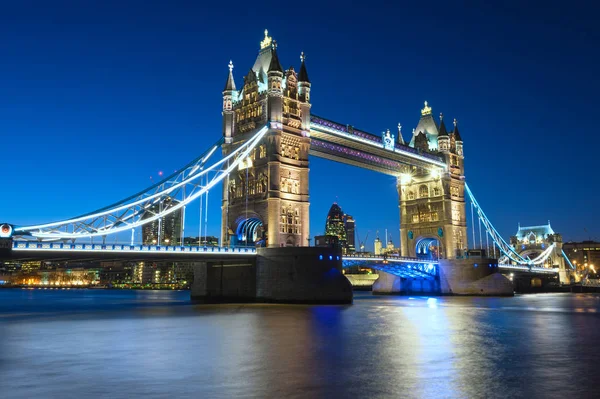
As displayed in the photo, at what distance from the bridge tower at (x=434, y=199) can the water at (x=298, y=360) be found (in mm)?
53682

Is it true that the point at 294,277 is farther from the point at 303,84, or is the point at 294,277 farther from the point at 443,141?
the point at 443,141

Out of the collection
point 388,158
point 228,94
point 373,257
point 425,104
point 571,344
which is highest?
point 425,104

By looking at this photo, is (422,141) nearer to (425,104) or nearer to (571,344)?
(425,104)

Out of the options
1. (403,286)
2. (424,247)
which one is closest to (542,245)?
(424,247)

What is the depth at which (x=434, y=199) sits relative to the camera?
85.2 metres

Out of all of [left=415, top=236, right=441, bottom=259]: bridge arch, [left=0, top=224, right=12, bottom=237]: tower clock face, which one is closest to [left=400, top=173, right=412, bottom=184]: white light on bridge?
[left=415, top=236, right=441, bottom=259]: bridge arch

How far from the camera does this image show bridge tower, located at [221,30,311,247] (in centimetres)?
5631

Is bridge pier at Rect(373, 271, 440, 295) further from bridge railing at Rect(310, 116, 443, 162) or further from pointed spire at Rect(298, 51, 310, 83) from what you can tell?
pointed spire at Rect(298, 51, 310, 83)

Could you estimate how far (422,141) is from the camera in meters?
87.0

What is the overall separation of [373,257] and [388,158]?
1462 cm

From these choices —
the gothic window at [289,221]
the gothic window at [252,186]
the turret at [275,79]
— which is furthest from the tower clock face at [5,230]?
the turret at [275,79]

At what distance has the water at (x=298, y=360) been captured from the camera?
1318 centimetres

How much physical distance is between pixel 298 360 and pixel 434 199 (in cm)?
7089

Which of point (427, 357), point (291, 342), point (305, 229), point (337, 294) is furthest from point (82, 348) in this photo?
point (305, 229)
